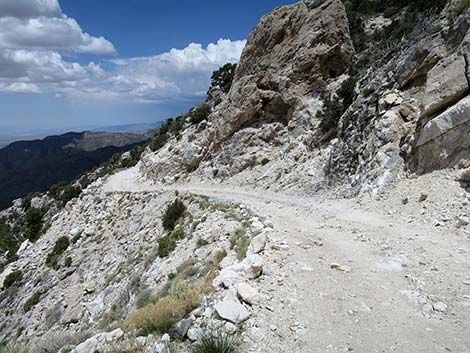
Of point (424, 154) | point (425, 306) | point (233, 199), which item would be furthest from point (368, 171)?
point (425, 306)

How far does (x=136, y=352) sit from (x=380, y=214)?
31.8 ft

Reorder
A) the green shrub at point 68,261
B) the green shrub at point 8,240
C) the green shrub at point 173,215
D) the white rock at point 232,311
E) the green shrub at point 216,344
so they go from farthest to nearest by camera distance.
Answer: the green shrub at point 8,240, the green shrub at point 68,261, the green shrub at point 173,215, the white rock at point 232,311, the green shrub at point 216,344

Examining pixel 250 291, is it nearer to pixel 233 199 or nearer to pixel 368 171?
pixel 368 171

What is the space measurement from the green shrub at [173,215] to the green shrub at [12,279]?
15.3 m

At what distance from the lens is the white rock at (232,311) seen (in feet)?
19.8

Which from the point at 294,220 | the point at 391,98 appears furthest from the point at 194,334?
the point at 391,98

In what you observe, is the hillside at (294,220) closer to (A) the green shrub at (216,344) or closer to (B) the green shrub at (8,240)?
(A) the green shrub at (216,344)

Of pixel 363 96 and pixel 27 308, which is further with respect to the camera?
pixel 27 308

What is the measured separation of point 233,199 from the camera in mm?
19875

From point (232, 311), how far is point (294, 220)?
7.55 metres

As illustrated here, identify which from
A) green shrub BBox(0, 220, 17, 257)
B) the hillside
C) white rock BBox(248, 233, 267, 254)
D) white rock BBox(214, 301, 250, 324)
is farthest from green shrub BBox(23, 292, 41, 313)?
white rock BBox(214, 301, 250, 324)

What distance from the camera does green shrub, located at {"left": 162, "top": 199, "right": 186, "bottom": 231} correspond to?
779 inches

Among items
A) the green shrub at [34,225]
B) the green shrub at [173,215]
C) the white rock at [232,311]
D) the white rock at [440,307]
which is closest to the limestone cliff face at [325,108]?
the green shrub at [173,215]

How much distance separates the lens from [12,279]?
2661 centimetres
